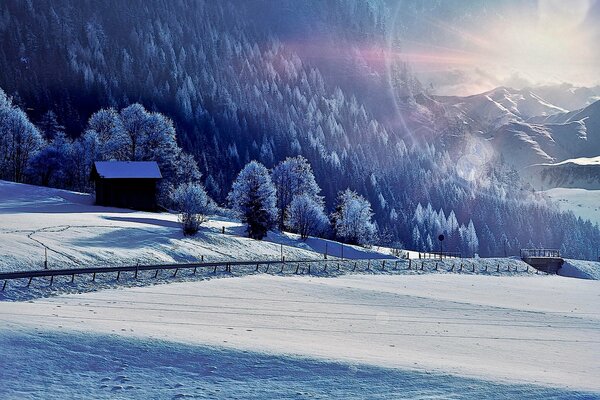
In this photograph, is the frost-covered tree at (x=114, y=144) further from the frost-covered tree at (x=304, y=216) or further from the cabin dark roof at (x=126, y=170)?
the frost-covered tree at (x=304, y=216)

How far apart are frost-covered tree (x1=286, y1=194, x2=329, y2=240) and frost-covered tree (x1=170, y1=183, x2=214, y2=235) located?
1323 centimetres

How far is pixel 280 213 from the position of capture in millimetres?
100812

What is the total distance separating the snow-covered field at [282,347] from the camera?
1260 centimetres

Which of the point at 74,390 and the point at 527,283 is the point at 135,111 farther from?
the point at 74,390

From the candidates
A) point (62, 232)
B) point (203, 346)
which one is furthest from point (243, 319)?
point (62, 232)

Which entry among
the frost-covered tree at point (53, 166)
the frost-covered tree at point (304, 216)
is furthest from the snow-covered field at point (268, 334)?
the frost-covered tree at point (53, 166)

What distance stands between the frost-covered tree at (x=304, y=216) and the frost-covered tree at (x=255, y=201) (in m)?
5.56

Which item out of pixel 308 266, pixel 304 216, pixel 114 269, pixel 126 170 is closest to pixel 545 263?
pixel 304 216

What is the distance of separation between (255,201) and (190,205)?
36.2 ft

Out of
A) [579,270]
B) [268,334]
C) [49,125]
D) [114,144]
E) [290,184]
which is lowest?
[268,334]

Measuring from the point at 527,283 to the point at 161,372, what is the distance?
51110 mm

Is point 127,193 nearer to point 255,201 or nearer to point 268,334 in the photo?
point 255,201

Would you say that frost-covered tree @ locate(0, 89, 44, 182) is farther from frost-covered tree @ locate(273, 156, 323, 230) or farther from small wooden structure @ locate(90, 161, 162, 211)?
frost-covered tree @ locate(273, 156, 323, 230)

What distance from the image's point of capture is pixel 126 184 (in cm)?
7825
